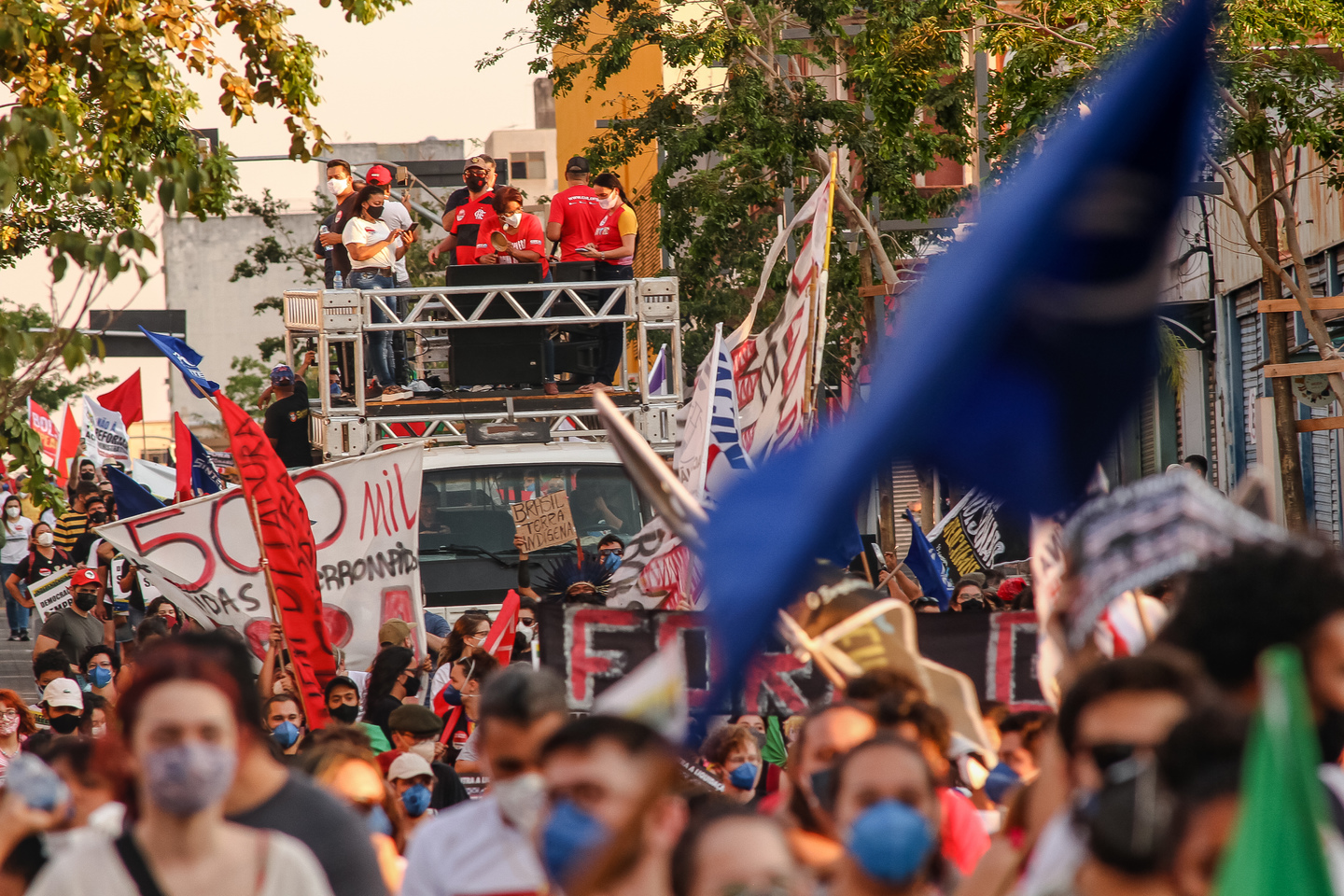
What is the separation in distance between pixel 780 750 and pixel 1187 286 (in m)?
20.2

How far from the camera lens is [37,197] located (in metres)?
11.4

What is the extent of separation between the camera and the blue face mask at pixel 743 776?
656 centimetres

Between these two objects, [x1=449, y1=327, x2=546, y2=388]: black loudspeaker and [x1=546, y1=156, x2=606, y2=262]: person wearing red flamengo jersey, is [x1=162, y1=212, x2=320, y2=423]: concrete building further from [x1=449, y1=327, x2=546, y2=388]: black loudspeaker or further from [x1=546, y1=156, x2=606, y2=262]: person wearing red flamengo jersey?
[x1=449, y1=327, x2=546, y2=388]: black loudspeaker

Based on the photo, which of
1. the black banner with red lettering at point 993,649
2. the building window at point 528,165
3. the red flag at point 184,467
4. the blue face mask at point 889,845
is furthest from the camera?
the building window at point 528,165

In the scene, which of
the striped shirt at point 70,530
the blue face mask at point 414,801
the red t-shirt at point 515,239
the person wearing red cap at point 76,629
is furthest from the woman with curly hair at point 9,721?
the striped shirt at point 70,530

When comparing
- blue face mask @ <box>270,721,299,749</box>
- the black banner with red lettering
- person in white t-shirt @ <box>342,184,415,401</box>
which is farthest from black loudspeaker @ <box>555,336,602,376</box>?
the black banner with red lettering

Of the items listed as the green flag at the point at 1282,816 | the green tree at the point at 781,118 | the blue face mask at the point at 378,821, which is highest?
the green tree at the point at 781,118

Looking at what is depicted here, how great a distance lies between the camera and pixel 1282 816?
2141 millimetres

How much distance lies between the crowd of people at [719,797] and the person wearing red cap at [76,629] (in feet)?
30.7

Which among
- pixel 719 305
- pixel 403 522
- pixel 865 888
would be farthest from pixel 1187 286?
pixel 865 888

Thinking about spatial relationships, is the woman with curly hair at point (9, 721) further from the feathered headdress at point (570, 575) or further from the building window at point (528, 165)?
the building window at point (528, 165)

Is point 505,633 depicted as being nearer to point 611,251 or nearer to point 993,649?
point 993,649

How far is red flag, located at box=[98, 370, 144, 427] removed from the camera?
985 inches

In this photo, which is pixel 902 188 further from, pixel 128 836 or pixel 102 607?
pixel 128 836
